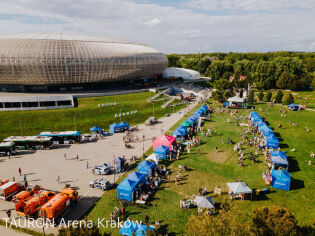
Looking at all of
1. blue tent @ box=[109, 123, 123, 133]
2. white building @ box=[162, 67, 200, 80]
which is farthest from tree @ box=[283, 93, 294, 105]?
blue tent @ box=[109, 123, 123, 133]

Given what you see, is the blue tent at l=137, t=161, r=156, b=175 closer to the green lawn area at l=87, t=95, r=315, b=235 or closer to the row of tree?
the green lawn area at l=87, t=95, r=315, b=235

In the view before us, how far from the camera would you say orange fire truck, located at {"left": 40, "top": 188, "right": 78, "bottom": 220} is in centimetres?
1596

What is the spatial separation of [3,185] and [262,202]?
23.0m

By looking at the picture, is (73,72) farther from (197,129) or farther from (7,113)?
(197,129)

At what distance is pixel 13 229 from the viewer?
51.7 feet

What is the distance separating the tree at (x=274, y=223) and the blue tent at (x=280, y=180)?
10023mm

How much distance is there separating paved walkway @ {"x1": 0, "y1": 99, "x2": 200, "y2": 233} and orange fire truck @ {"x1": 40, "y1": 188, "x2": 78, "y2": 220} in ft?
2.45

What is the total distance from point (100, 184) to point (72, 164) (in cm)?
700

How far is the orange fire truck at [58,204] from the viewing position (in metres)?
16.0

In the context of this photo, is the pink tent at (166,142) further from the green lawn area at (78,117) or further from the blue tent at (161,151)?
the green lawn area at (78,117)

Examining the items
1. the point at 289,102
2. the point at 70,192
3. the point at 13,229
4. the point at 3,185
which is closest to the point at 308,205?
the point at 70,192

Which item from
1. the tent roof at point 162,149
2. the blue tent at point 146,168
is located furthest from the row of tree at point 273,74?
the blue tent at point 146,168

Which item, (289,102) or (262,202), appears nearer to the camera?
(262,202)

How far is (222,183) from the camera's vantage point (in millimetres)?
21422
